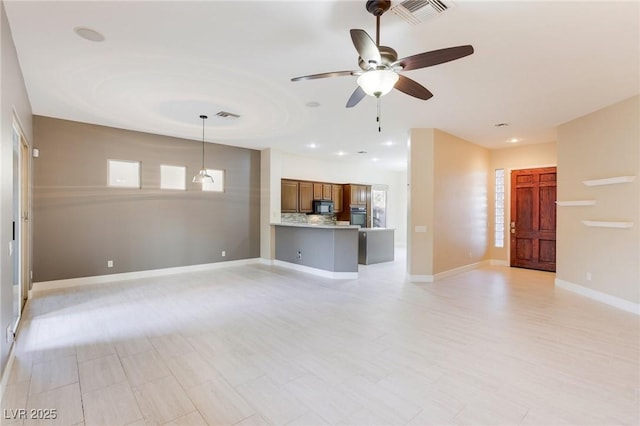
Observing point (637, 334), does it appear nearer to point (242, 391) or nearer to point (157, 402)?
point (242, 391)

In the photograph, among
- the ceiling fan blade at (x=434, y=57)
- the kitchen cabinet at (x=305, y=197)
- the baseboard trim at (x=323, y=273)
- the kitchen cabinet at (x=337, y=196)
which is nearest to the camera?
the ceiling fan blade at (x=434, y=57)

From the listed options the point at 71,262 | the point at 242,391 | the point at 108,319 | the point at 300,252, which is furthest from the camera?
the point at 300,252

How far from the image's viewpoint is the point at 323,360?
9.24 feet

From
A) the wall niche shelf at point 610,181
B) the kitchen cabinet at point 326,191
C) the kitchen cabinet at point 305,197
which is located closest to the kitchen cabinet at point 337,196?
the kitchen cabinet at point 326,191

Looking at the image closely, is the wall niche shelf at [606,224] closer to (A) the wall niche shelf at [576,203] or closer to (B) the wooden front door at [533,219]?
(A) the wall niche shelf at [576,203]

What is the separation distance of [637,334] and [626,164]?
2.41m

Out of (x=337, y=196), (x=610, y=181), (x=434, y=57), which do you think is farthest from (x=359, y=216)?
(x=434, y=57)

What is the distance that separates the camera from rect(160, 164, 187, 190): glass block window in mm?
6516

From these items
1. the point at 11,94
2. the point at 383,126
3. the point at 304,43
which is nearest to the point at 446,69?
the point at 304,43

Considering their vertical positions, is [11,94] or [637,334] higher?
[11,94]

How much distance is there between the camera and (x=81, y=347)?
3.06 meters

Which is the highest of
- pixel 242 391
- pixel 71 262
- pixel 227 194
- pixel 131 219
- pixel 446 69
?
pixel 446 69

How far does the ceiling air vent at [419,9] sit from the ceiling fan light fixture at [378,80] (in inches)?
20.4

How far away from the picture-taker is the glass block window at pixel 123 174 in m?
5.89
